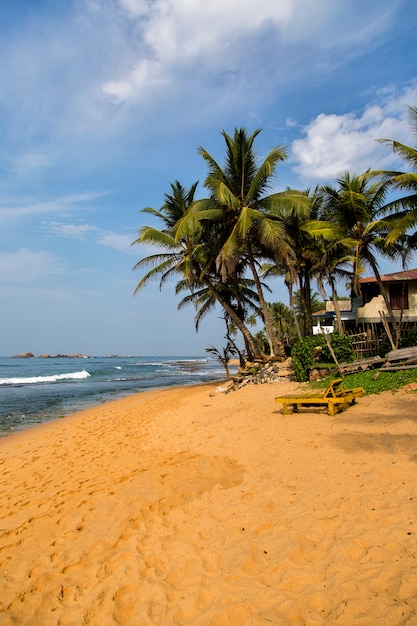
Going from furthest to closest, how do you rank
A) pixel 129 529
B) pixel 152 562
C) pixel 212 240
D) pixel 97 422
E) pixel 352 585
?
pixel 212 240, pixel 97 422, pixel 129 529, pixel 152 562, pixel 352 585

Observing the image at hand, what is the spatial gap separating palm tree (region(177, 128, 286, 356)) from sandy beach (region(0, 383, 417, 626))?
1019 cm

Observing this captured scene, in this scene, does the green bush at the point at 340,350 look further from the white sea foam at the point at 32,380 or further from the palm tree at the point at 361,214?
the white sea foam at the point at 32,380

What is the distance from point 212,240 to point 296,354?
27.1 ft

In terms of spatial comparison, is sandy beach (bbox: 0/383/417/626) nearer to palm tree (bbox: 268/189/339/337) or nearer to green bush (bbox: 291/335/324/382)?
green bush (bbox: 291/335/324/382)

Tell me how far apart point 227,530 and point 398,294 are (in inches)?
795

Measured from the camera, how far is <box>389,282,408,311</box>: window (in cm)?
2102

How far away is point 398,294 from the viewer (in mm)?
21281

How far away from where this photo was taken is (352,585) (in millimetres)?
3170

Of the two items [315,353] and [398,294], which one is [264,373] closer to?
[315,353]

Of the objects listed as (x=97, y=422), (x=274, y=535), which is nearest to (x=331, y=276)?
→ (x=97, y=422)

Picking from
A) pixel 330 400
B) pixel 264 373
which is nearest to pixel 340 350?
pixel 264 373

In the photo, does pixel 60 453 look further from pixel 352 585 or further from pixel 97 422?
pixel 352 585

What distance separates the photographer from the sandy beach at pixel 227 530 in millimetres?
3223

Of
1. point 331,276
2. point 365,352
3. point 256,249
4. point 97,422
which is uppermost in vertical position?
point 256,249
